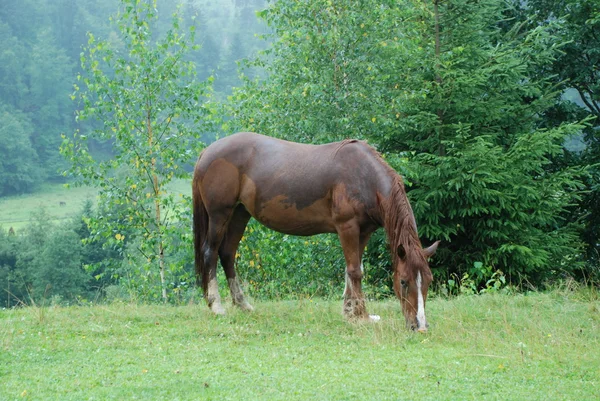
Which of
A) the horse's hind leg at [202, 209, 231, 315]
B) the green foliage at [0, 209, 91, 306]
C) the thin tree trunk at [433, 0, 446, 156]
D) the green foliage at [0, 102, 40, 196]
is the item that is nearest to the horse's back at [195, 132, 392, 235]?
the horse's hind leg at [202, 209, 231, 315]

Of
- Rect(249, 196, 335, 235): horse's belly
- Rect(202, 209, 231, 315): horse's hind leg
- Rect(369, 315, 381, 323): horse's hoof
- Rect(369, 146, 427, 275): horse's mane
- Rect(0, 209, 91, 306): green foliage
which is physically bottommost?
Rect(0, 209, 91, 306): green foliage

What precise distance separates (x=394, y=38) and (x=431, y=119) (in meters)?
2.31

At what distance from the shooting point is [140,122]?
49.2 feet

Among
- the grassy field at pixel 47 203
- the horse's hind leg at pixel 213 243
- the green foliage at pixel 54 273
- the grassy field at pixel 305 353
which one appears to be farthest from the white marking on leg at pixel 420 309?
the grassy field at pixel 47 203

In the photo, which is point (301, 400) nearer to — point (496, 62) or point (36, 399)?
point (36, 399)

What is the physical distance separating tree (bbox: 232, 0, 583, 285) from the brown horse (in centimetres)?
360

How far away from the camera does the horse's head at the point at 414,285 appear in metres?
7.08

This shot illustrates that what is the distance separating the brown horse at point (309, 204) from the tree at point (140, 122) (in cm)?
522

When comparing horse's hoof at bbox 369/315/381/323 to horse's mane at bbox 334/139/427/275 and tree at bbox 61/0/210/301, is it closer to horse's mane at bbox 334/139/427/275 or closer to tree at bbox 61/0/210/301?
horse's mane at bbox 334/139/427/275

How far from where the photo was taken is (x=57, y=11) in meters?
77.0

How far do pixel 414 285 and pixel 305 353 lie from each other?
4.72 feet

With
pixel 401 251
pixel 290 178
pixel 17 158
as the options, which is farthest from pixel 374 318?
pixel 17 158

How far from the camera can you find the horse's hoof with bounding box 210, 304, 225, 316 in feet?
27.8

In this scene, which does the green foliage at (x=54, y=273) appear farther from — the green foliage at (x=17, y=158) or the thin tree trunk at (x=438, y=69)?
the green foliage at (x=17, y=158)
